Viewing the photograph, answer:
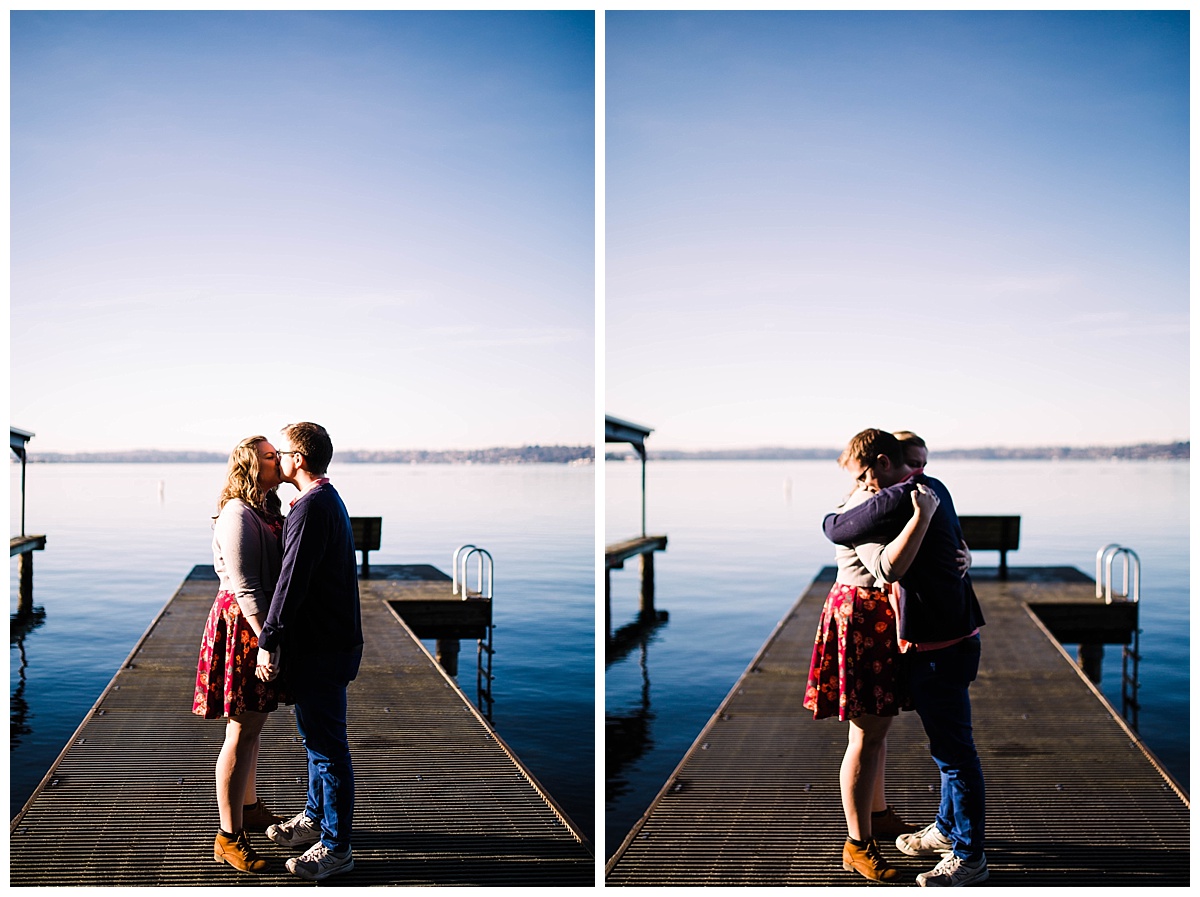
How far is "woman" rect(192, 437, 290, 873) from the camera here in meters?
2.92

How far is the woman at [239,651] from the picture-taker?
2.92 metres

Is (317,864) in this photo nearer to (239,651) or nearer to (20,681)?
(239,651)

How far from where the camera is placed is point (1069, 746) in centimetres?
423

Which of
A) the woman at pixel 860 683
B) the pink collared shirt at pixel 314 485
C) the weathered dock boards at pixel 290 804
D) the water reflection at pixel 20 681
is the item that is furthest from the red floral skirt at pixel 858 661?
the water reflection at pixel 20 681

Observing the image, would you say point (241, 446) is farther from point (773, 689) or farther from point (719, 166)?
point (773, 689)

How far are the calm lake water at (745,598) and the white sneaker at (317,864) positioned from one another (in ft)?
9.09

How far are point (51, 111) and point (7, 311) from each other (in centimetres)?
109

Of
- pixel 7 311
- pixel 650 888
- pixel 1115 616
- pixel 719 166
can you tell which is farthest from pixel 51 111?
pixel 1115 616

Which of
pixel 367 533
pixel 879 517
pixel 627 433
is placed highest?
pixel 627 433

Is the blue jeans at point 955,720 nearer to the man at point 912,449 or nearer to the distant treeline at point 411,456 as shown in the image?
the man at point 912,449

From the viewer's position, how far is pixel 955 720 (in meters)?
2.85

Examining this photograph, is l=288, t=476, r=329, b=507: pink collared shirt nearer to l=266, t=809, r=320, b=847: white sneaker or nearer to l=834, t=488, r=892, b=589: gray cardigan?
l=266, t=809, r=320, b=847: white sneaker

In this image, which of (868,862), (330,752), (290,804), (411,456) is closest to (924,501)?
(868,862)

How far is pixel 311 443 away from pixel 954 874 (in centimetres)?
222
